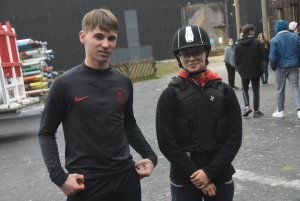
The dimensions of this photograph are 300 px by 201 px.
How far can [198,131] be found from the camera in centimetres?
342

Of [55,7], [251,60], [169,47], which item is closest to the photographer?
[251,60]

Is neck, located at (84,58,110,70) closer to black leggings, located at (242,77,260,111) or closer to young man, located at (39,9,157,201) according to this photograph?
young man, located at (39,9,157,201)

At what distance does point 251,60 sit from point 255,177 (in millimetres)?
5149

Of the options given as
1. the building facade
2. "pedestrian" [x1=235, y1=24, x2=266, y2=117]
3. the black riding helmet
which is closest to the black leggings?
"pedestrian" [x1=235, y1=24, x2=266, y2=117]

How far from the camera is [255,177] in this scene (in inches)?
254

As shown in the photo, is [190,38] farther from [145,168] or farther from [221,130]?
[145,168]

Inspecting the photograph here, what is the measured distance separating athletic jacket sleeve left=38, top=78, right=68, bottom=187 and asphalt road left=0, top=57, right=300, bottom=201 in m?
2.96

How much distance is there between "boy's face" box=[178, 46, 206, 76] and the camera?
3.51m

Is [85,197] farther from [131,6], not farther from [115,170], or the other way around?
[131,6]

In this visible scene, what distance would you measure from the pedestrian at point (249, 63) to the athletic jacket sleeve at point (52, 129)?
328 inches

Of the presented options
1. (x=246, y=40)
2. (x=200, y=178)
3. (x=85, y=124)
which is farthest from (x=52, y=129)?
(x=246, y=40)

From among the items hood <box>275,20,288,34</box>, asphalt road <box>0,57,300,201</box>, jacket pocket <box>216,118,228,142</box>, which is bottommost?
asphalt road <box>0,57,300,201</box>

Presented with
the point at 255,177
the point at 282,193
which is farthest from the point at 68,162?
the point at 255,177

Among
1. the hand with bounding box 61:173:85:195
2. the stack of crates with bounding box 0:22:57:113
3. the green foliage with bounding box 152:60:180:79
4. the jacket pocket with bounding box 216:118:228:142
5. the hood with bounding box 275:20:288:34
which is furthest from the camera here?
the green foliage with bounding box 152:60:180:79
